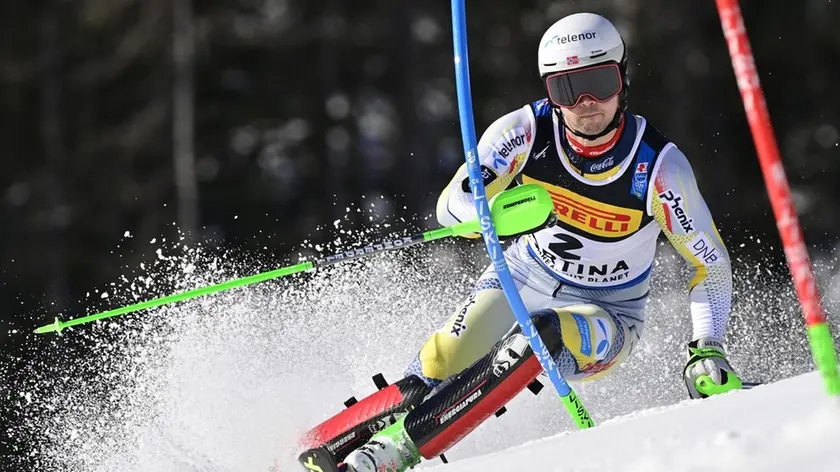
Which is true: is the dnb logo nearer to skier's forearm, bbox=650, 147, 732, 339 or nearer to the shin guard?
skier's forearm, bbox=650, 147, 732, 339

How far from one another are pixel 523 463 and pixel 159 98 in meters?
19.4

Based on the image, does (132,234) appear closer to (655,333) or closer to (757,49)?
(757,49)

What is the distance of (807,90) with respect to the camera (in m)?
19.6

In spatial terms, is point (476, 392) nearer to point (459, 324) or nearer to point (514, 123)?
point (459, 324)

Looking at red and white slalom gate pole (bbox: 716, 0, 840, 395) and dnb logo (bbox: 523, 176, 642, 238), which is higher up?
dnb logo (bbox: 523, 176, 642, 238)

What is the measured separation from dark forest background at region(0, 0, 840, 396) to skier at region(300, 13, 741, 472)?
1283cm

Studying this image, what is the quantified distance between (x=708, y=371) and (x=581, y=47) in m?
1.28

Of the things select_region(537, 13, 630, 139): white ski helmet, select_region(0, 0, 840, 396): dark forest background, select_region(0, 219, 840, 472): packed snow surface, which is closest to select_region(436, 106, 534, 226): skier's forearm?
select_region(537, 13, 630, 139): white ski helmet

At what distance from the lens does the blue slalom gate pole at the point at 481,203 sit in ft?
13.1

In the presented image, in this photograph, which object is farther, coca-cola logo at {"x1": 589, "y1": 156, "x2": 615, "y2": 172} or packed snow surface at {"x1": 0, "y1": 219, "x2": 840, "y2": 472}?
coca-cola logo at {"x1": 589, "y1": 156, "x2": 615, "y2": 172}

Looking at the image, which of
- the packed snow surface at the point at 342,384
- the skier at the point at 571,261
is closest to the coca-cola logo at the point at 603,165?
the skier at the point at 571,261

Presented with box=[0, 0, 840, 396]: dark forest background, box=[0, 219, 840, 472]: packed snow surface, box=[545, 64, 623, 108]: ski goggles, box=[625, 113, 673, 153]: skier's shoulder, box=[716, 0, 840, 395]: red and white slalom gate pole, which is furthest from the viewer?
box=[0, 0, 840, 396]: dark forest background

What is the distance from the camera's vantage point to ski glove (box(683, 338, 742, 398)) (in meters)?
4.20

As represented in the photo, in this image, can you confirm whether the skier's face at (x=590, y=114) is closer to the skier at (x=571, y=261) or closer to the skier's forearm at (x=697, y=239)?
the skier at (x=571, y=261)
